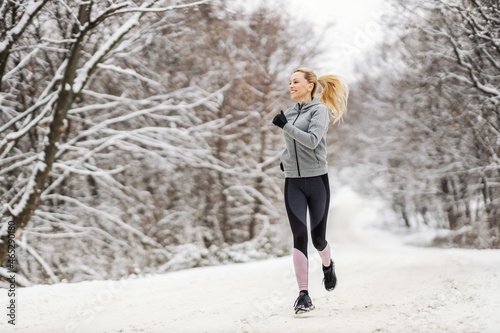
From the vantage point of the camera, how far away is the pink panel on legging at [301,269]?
381cm

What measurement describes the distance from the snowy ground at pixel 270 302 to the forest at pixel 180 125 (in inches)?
63.7

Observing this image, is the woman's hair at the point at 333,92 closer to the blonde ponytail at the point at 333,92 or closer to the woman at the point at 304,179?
the blonde ponytail at the point at 333,92

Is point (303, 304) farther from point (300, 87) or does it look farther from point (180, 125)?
point (180, 125)

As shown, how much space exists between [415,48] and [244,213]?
6387 millimetres

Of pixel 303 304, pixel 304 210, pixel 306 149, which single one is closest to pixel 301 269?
pixel 303 304

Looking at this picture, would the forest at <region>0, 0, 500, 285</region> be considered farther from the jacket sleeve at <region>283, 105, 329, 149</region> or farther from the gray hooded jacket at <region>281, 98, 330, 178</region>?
the jacket sleeve at <region>283, 105, 329, 149</region>

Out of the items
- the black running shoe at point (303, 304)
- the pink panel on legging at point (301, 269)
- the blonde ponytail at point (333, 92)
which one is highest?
the blonde ponytail at point (333, 92)

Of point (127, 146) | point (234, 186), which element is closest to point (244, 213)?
point (234, 186)

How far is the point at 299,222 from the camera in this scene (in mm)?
3883

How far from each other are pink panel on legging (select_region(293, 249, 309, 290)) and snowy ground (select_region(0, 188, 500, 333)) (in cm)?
26

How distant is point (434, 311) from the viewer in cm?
363

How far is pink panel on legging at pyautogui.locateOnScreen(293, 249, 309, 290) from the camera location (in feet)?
12.5

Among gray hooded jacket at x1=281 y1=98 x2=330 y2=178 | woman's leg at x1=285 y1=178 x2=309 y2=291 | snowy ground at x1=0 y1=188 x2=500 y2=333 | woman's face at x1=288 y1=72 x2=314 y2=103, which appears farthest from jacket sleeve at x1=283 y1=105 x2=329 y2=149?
snowy ground at x1=0 y1=188 x2=500 y2=333

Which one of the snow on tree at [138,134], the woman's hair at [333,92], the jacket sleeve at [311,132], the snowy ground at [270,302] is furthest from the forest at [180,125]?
the jacket sleeve at [311,132]
